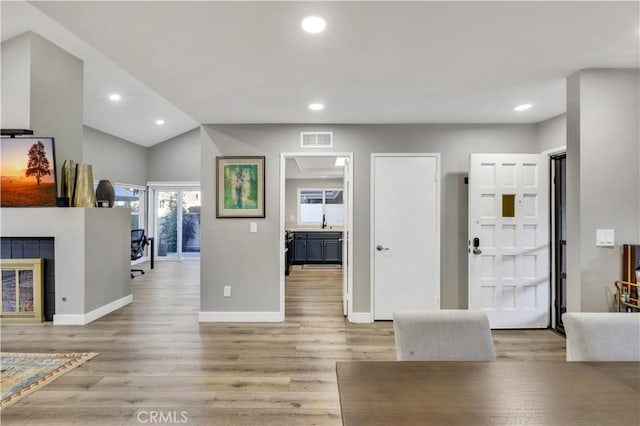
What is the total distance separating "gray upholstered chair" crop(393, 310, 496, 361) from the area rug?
8.53 ft

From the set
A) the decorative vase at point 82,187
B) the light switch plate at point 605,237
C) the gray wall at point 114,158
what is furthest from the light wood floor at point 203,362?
the gray wall at point 114,158

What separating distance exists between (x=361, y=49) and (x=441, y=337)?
68.2 inches

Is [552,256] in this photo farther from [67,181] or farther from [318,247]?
[67,181]

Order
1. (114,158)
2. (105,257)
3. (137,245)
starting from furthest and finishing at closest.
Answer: (114,158)
(137,245)
(105,257)

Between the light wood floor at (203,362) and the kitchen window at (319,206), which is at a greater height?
the kitchen window at (319,206)

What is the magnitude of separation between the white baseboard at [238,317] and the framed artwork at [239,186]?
1161 millimetres

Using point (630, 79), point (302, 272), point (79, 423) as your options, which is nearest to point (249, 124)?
point (79, 423)

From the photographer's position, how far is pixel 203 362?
2.75 m

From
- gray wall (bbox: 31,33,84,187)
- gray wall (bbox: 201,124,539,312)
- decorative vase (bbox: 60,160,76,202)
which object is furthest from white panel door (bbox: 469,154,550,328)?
gray wall (bbox: 31,33,84,187)

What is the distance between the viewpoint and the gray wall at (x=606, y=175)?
7.61 ft

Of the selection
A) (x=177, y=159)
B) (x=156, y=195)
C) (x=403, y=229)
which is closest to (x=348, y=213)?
(x=403, y=229)

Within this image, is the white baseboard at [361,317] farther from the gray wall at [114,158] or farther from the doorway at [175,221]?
the doorway at [175,221]

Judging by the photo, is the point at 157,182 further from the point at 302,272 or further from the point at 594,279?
the point at 594,279

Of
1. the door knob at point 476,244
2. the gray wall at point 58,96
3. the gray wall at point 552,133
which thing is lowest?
the door knob at point 476,244
